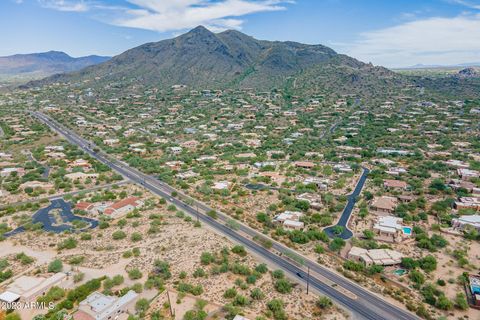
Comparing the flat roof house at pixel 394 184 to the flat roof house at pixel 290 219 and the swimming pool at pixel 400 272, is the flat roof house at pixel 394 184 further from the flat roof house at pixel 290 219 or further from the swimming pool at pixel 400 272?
the swimming pool at pixel 400 272

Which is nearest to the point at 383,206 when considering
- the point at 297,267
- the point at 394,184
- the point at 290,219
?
the point at 394,184

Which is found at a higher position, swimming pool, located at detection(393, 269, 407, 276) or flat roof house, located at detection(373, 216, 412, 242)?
flat roof house, located at detection(373, 216, 412, 242)

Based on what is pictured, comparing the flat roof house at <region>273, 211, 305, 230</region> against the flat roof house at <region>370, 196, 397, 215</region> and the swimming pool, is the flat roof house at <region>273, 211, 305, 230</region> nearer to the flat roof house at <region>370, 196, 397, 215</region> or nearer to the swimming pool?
the flat roof house at <region>370, 196, 397, 215</region>

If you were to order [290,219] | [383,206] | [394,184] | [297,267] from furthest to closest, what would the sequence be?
1. [394,184]
2. [383,206]
3. [290,219]
4. [297,267]

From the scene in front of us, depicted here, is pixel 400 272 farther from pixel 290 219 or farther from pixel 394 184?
pixel 394 184

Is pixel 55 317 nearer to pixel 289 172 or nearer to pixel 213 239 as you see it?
pixel 213 239

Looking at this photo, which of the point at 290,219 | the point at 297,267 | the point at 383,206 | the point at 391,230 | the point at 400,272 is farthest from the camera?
the point at 383,206

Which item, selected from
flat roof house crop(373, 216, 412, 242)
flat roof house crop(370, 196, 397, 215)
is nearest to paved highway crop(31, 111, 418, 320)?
flat roof house crop(373, 216, 412, 242)

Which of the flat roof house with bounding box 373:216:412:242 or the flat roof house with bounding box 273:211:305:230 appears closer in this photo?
the flat roof house with bounding box 373:216:412:242

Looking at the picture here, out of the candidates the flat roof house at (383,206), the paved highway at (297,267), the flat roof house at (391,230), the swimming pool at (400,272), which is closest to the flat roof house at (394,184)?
the flat roof house at (383,206)

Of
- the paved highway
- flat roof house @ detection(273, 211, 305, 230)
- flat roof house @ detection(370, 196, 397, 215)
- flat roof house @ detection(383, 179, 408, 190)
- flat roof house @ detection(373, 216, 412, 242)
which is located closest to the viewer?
the paved highway

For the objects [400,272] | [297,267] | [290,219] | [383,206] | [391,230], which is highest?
[383,206]
